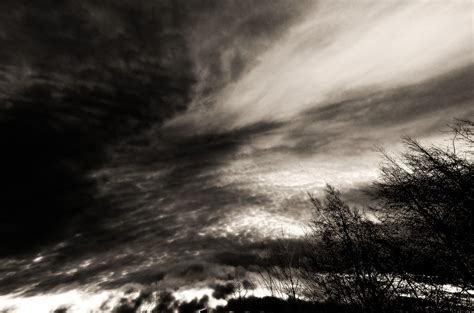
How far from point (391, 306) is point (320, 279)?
6.15 m

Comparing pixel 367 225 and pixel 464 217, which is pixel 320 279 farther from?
pixel 464 217

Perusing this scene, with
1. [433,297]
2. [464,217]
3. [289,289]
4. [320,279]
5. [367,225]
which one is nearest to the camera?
[433,297]

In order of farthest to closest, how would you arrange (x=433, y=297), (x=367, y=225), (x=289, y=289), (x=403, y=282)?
1. (x=289, y=289)
2. (x=367, y=225)
3. (x=403, y=282)
4. (x=433, y=297)

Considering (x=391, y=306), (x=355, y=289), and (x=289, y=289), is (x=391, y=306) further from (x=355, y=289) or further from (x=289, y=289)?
(x=289, y=289)

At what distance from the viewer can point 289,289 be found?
35.0 m

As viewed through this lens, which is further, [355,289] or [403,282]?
[355,289]

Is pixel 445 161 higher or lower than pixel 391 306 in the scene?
higher

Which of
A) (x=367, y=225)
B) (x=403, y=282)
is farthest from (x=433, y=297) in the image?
(x=367, y=225)

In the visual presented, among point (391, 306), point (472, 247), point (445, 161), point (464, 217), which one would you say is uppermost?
point (445, 161)

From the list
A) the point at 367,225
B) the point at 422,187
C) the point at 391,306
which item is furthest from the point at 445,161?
the point at 391,306

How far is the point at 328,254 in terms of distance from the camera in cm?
1919

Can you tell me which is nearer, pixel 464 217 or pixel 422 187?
pixel 464 217

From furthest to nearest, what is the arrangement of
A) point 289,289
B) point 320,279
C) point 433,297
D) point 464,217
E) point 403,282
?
point 289,289, point 320,279, point 403,282, point 464,217, point 433,297

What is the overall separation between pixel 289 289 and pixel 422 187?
26908 millimetres
